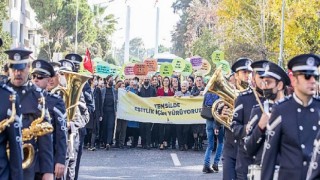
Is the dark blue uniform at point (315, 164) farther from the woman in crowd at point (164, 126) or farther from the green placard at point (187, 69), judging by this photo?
the green placard at point (187, 69)

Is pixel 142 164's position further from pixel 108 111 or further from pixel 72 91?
pixel 72 91

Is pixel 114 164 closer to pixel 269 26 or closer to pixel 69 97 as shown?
pixel 69 97

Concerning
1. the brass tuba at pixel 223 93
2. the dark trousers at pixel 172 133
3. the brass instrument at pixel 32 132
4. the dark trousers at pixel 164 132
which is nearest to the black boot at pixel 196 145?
the dark trousers at pixel 172 133

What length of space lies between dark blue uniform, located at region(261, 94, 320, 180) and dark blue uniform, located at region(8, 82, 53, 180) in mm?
2280

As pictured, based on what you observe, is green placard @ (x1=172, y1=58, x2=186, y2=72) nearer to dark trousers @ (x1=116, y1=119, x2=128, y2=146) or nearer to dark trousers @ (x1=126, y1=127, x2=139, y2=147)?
dark trousers @ (x1=126, y1=127, x2=139, y2=147)

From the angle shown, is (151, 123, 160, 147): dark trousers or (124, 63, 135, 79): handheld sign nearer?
(151, 123, 160, 147): dark trousers

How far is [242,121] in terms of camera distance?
9.03 meters

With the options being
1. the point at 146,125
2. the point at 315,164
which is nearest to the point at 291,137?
the point at 315,164

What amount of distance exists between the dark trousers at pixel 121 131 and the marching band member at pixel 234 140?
11470mm

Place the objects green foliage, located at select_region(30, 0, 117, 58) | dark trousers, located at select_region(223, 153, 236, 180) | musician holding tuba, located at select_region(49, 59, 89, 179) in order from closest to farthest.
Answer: dark trousers, located at select_region(223, 153, 236, 180)
musician holding tuba, located at select_region(49, 59, 89, 179)
green foliage, located at select_region(30, 0, 117, 58)

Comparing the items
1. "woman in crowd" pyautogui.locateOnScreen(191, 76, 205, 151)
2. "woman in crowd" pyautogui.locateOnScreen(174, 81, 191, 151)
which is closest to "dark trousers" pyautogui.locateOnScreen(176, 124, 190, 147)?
"woman in crowd" pyautogui.locateOnScreen(174, 81, 191, 151)

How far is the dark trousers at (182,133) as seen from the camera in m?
21.4

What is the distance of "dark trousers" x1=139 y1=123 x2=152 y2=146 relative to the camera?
2172 centimetres

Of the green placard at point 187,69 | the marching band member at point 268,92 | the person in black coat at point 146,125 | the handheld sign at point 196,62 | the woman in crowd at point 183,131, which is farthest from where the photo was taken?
the green placard at point 187,69
